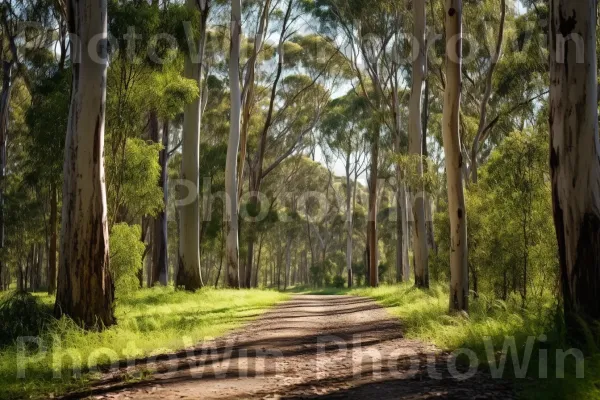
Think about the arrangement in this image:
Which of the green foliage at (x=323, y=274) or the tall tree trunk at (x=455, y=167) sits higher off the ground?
the tall tree trunk at (x=455, y=167)

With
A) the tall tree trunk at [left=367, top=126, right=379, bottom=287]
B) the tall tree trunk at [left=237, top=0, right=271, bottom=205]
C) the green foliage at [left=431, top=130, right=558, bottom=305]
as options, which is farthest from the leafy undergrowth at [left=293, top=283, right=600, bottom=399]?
the tall tree trunk at [left=367, top=126, right=379, bottom=287]

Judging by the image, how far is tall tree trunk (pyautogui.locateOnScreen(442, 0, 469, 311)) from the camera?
10242mm

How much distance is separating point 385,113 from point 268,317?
44.6 feet

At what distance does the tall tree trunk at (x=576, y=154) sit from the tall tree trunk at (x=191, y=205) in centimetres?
1293

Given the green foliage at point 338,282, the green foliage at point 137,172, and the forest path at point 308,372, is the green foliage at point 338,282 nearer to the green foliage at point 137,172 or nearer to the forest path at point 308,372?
the green foliage at point 137,172

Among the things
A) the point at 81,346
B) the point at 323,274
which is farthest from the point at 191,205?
the point at 323,274

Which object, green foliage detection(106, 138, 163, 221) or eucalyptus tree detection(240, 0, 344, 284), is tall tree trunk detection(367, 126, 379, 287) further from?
green foliage detection(106, 138, 163, 221)

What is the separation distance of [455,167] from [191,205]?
9.69m

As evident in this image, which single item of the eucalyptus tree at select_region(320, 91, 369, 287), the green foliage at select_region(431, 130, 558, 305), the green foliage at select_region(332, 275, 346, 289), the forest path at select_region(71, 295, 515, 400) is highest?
the eucalyptus tree at select_region(320, 91, 369, 287)

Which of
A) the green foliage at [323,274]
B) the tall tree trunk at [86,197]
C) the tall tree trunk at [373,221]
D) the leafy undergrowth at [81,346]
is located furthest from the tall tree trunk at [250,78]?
the green foliage at [323,274]

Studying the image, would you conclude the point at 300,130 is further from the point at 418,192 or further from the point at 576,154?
the point at 576,154

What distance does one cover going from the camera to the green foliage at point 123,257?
45.2 ft

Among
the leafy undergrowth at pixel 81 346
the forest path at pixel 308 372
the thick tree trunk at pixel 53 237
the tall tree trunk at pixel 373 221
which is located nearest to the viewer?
the forest path at pixel 308 372

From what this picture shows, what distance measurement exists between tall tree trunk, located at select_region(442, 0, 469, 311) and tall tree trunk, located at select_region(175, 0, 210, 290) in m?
9.18
